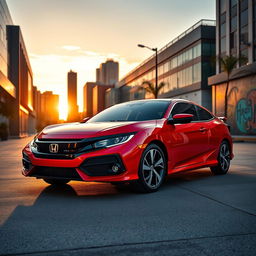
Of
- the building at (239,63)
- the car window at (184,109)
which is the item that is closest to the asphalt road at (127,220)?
the car window at (184,109)

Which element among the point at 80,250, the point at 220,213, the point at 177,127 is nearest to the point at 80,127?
the point at 177,127

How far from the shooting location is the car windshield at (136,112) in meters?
6.61

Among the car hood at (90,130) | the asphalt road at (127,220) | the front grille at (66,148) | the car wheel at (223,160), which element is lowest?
the asphalt road at (127,220)

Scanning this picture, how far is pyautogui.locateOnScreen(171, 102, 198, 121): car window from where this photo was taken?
6990 mm

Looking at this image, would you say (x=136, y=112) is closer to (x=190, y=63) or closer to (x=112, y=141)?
(x=112, y=141)

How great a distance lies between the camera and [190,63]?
50.1 meters

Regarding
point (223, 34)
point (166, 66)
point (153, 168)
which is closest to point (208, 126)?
point (153, 168)

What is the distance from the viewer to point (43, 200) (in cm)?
540

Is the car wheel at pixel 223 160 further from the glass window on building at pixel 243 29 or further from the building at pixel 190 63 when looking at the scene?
the building at pixel 190 63

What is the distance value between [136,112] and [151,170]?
1.32 m

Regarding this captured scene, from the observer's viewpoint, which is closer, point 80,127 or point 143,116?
point 80,127

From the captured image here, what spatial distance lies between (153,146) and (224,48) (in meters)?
39.9

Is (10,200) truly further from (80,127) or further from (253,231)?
(253,231)

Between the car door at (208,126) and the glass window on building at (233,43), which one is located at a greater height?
the glass window on building at (233,43)
